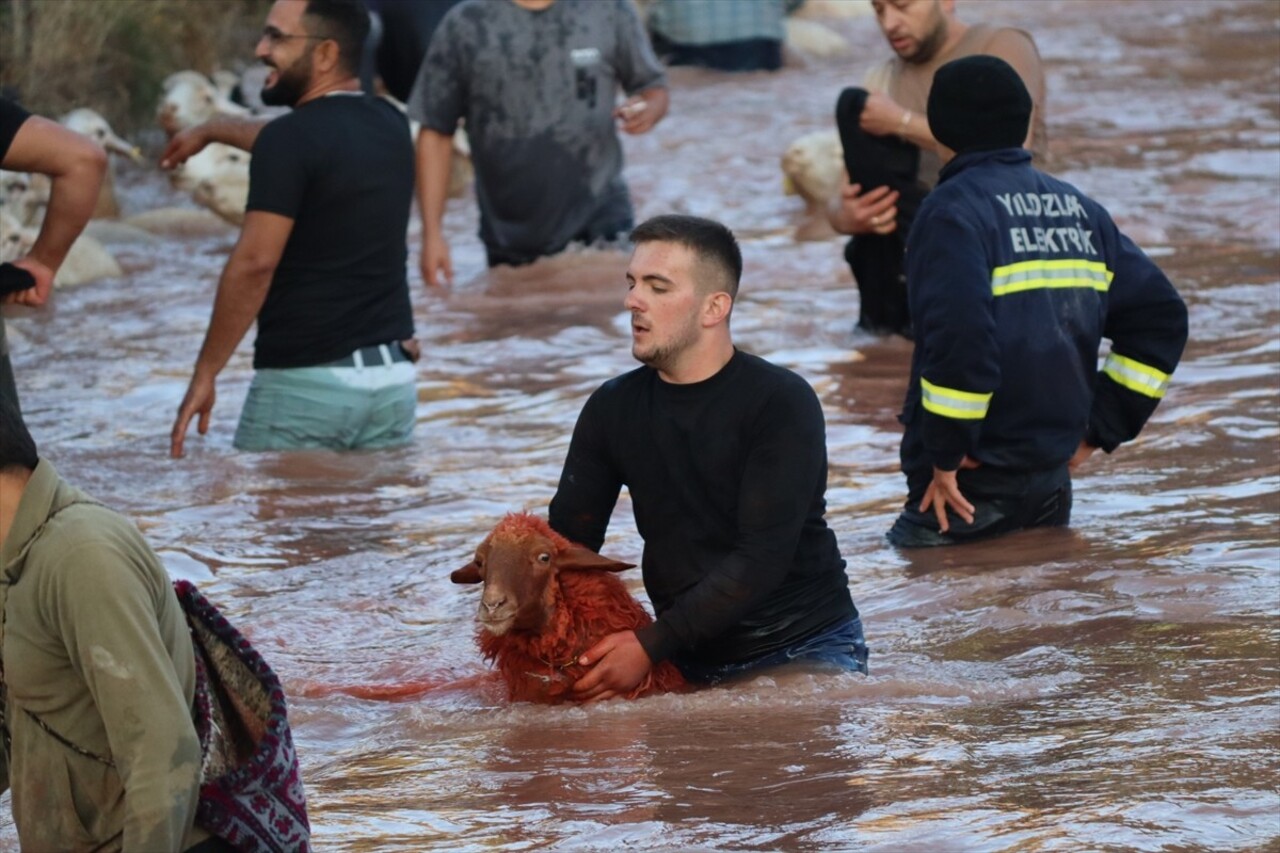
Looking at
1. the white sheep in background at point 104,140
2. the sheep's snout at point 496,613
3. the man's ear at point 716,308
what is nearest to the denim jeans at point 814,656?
the sheep's snout at point 496,613

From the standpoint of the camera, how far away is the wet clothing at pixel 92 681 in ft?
10.3

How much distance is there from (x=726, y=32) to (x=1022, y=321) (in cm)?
1644

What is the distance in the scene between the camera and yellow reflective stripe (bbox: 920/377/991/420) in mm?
5918

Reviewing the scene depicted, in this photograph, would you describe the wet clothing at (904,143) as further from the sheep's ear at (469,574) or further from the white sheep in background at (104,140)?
the white sheep in background at (104,140)

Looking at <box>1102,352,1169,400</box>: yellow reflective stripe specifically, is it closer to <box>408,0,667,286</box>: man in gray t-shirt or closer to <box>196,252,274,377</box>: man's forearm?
<box>196,252,274,377</box>: man's forearm

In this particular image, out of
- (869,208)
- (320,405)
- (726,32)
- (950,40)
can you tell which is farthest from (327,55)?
(726,32)

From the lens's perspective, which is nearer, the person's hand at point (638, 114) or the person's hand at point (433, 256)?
the person's hand at point (433, 256)

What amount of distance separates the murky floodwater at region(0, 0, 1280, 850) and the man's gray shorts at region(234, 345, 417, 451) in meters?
0.19

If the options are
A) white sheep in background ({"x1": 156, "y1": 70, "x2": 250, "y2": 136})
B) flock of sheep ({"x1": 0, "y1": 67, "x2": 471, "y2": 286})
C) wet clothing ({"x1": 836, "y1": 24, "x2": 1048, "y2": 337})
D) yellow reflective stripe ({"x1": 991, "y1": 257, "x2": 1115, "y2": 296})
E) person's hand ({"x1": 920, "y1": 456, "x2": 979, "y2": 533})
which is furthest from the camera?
white sheep in background ({"x1": 156, "y1": 70, "x2": 250, "y2": 136})

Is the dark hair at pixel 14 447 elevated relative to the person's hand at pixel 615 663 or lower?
elevated

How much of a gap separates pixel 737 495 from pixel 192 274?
8884mm

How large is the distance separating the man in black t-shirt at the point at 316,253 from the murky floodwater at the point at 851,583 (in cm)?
34

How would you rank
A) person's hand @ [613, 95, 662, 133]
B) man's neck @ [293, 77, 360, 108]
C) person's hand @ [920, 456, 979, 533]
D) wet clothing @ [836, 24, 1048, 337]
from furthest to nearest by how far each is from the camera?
person's hand @ [613, 95, 662, 133] < wet clothing @ [836, 24, 1048, 337] < man's neck @ [293, 77, 360, 108] < person's hand @ [920, 456, 979, 533]

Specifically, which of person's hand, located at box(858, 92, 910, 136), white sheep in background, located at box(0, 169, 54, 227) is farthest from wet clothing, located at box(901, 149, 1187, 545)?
white sheep in background, located at box(0, 169, 54, 227)
